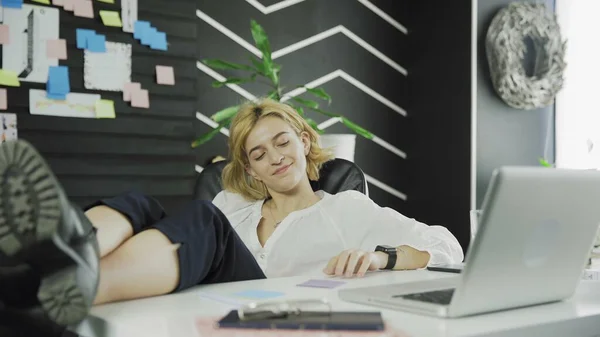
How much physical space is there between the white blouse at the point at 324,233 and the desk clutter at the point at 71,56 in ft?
3.71

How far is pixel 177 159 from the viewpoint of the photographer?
10.8 feet

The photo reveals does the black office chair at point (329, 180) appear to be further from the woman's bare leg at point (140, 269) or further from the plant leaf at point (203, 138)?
the woman's bare leg at point (140, 269)

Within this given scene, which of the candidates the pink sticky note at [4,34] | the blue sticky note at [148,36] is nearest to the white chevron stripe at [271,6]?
the blue sticky note at [148,36]

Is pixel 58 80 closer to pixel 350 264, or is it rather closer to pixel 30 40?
pixel 30 40

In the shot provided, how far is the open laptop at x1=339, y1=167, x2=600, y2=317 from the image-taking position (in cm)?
100

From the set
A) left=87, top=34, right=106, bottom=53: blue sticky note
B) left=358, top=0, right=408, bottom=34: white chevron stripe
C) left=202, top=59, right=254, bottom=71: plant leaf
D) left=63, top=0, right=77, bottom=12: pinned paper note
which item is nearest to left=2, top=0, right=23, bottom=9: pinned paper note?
left=63, top=0, right=77, bottom=12: pinned paper note

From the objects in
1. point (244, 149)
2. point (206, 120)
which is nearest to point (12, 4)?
point (206, 120)

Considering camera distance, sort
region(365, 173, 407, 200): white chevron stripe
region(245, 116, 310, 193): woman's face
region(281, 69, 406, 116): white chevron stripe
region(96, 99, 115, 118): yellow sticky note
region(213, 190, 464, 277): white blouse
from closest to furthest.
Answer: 1. region(213, 190, 464, 277): white blouse
2. region(245, 116, 310, 193): woman's face
3. region(96, 99, 115, 118): yellow sticky note
4. region(281, 69, 406, 116): white chevron stripe
5. region(365, 173, 407, 200): white chevron stripe

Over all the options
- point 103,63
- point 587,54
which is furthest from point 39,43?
point 587,54

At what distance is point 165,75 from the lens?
3.26 metres

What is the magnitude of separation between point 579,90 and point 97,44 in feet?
8.57

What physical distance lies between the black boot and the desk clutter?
2032 millimetres

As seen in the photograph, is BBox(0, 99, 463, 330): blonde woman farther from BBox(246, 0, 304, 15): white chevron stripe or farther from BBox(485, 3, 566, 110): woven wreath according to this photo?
BBox(485, 3, 566, 110): woven wreath

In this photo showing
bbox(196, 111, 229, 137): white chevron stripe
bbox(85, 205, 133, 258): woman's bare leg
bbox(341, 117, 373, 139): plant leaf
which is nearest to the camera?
bbox(85, 205, 133, 258): woman's bare leg
